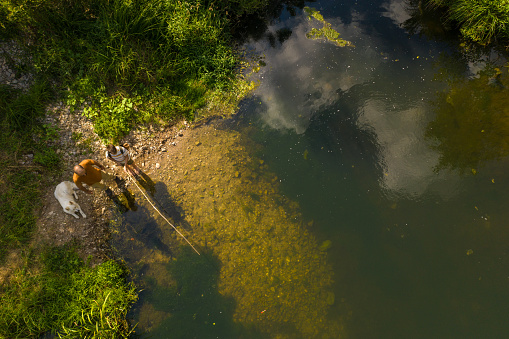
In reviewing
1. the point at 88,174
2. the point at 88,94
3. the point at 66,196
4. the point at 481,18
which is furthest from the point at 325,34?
the point at 66,196

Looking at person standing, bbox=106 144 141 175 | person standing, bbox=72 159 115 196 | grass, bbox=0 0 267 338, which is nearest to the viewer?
person standing, bbox=72 159 115 196

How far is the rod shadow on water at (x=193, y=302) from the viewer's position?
14.9 ft

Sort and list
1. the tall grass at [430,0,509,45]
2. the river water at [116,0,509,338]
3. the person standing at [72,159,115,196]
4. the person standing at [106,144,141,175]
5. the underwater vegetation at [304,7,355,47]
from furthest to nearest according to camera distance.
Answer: the underwater vegetation at [304,7,355,47] → the tall grass at [430,0,509,45] → the river water at [116,0,509,338] → the person standing at [106,144,141,175] → the person standing at [72,159,115,196]

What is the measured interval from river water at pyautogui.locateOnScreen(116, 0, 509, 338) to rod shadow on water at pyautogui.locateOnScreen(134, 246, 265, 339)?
38 mm

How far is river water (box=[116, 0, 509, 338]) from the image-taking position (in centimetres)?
451

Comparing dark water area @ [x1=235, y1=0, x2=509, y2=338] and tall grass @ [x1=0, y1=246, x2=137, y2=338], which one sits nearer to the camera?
tall grass @ [x1=0, y1=246, x2=137, y2=338]

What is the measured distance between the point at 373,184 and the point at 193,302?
4102 mm

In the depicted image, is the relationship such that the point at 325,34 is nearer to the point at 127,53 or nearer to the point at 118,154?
the point at 127,53

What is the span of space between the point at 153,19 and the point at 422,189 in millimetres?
6374

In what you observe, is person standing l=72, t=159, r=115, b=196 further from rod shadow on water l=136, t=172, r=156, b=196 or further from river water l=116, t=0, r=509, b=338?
river water l=116, t=0, r=509, b=338

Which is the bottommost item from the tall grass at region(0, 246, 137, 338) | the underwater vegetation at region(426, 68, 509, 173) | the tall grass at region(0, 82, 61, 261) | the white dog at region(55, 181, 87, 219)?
the underwater vegetation at region(426, 68, 509, 173)

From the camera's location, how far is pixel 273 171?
5168mm

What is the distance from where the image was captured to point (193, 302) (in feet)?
15.3

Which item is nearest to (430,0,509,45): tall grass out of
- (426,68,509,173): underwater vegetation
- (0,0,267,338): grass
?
(426,68,509,173): underwater vegetation
